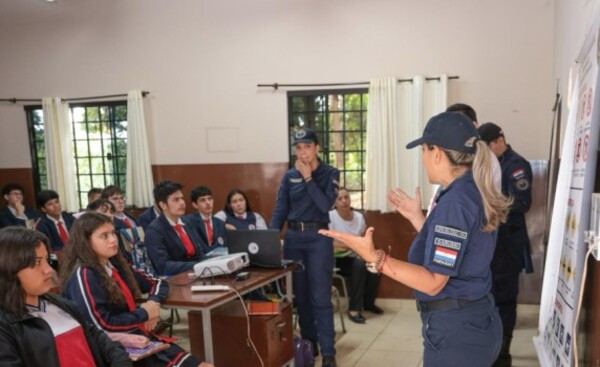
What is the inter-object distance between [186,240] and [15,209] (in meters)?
3.18

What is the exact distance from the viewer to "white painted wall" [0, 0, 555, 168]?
467cm

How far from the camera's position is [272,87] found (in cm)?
538

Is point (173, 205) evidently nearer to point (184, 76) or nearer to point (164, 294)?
point (164, 294)

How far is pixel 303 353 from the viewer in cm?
339

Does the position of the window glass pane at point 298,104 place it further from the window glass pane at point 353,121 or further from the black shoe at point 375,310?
the black shoe at point 375,310

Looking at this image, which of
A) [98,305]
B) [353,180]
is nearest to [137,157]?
[353,180]

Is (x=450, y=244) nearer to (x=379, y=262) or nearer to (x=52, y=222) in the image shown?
(x=379, y=262)

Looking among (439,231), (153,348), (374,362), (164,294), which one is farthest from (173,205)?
(439,231)

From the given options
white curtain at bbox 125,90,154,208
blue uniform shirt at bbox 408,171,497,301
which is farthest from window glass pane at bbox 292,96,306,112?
blue uniform shirt at bbox 408,171,497,301

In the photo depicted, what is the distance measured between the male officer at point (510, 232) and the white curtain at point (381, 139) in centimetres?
167

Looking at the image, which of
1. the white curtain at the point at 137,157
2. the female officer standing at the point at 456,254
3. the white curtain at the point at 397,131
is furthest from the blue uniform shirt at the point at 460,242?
the white curtain at the point at 137,157

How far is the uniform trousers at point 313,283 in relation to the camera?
11.3 ft

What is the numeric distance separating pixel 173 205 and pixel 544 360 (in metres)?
2.67

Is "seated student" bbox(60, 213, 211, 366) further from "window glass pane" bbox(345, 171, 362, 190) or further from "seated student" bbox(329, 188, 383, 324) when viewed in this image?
"window glass pane" bbox(345, 171, 362, 190)
